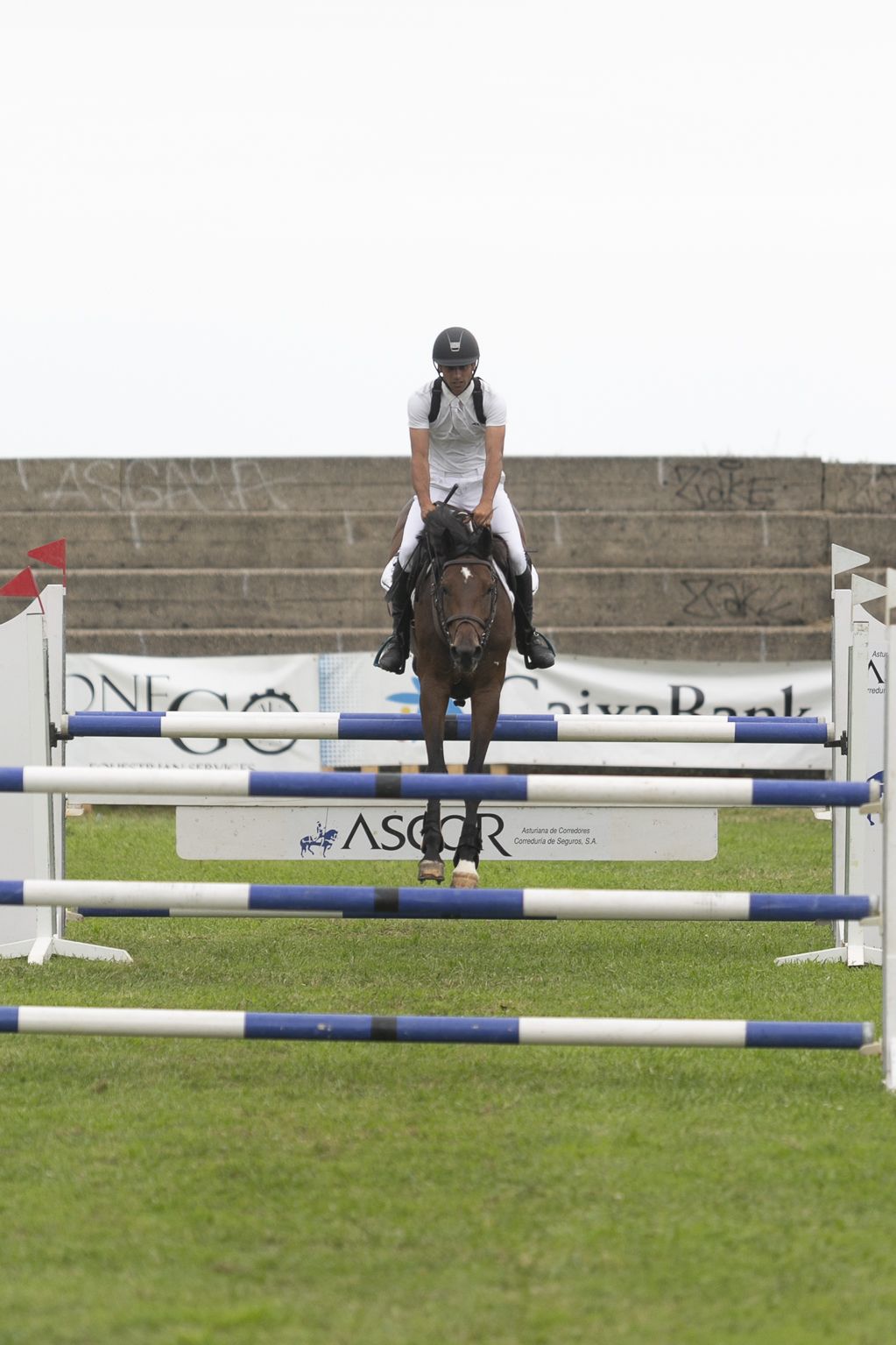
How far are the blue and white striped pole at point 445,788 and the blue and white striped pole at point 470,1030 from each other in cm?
65

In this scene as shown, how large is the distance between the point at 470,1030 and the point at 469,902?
37 centimetres

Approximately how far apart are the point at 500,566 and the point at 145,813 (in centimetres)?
925

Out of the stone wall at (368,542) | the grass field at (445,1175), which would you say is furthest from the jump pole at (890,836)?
the stone wall at (368,542)

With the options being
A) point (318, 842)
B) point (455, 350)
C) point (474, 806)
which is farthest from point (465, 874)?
point (455, 350)

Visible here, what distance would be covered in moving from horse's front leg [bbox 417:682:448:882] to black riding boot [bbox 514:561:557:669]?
606 mm

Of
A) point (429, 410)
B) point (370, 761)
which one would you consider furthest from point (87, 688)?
point (429, 410)

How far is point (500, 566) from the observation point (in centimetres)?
673

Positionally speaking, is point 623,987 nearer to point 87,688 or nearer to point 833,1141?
point 833,1141

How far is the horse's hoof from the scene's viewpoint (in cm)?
609

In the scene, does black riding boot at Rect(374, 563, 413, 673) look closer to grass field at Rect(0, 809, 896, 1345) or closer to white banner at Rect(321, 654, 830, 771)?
grass field at Rect(0, 809, 896, 1345)

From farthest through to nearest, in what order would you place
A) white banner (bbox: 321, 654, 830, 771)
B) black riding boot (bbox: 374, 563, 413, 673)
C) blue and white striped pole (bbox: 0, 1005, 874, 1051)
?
1. white banner (bbox: 321, 654, 830, 771)
2. black riding boot (bbox: 374, 563, 413, 673)
3. blue and white striped pole (bbox: 0, 1005, 874, 1051)

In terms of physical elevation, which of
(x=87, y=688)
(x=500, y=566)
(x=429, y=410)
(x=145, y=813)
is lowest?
(x=145, y=813)

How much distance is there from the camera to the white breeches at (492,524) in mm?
6809

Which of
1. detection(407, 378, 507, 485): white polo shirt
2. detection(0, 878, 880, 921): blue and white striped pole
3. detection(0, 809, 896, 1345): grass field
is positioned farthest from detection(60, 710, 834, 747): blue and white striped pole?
detection(0, 878, 880, 921): blue and white striped pole
